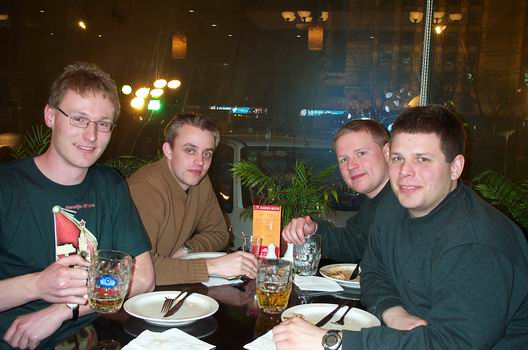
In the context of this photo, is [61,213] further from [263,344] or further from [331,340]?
[331,340]

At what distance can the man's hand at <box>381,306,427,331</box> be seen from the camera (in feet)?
5.31

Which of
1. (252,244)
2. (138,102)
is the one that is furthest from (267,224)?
(138,102)

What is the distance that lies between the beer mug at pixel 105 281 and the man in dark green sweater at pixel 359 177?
139 cm

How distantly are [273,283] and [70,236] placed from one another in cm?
81

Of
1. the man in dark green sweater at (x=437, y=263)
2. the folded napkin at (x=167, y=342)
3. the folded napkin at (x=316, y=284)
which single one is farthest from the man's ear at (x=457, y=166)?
the folded napkin at (x=167, y=342)

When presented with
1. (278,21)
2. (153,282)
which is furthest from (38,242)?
(278,21)

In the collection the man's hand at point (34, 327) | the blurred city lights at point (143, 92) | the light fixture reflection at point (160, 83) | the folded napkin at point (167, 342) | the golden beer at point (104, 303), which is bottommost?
the man's hand at point (34, 327)

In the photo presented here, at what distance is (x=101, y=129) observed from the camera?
6.52ft

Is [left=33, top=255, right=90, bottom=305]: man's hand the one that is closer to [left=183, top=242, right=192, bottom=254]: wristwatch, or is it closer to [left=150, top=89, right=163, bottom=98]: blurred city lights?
[left=183, top=242, right=192, bottom=254]: wristwatch

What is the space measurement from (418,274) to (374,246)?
408 millimetres

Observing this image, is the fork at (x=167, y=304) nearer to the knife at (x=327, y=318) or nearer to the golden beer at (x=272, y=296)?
the golden beer at (x=272, y=296)

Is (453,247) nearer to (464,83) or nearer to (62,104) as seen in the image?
(62,104)

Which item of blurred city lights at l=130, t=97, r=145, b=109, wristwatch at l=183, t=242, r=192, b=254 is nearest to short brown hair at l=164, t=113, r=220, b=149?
wristwatch at l=183, t=242, r=192, b=254

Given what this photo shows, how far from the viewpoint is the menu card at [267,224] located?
7.14 feet
